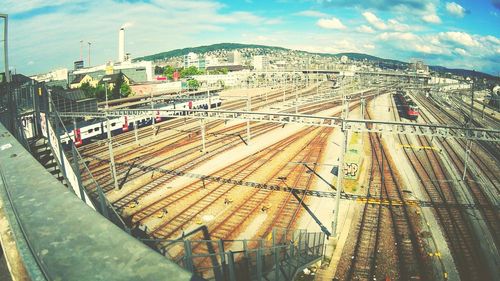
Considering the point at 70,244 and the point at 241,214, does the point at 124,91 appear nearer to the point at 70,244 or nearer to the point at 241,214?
the point at 241,214

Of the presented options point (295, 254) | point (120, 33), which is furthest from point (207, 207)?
point (120, 33)

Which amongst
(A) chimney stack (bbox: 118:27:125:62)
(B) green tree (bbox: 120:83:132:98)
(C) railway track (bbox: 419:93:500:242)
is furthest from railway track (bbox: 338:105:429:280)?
(A) chimney stack (bbox: 118:27:125:62)

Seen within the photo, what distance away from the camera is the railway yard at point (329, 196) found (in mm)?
15648

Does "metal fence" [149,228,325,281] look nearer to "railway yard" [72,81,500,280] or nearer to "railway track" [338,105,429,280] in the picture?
"railway yard" [72,81,500,280]

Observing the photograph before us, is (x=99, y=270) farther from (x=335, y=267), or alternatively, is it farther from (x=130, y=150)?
(x=130, y=150)

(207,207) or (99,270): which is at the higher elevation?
(99,270)

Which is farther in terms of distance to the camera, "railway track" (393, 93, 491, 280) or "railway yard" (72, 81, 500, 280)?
"railway yard" (72, 81, 500, 280)

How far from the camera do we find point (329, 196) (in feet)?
73.5

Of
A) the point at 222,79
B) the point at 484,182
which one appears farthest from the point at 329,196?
the point at 222,79

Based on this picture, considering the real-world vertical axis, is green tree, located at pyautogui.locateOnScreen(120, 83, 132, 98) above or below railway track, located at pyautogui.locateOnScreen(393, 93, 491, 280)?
above

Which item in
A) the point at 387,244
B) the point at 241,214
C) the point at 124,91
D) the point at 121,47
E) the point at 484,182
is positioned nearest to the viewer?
the point at 387,244

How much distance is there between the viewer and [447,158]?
3234 cm

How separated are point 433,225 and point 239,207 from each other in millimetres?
11934

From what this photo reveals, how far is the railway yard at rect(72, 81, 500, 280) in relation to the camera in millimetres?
15648
